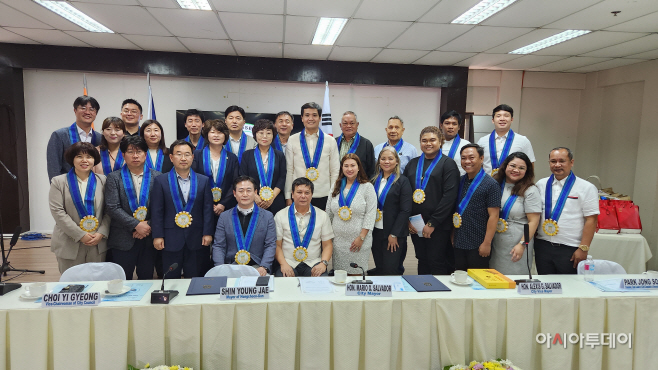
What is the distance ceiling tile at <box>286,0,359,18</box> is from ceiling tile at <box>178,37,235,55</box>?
69.1 inches

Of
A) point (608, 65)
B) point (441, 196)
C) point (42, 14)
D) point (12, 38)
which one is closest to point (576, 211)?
point (441, 196)

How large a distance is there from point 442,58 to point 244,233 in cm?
483

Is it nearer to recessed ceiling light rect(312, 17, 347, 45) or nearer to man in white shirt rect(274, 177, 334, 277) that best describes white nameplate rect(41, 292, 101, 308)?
man in white shirt rect(274, 177, 334, 277)

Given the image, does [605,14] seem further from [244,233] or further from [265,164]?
[244,233]

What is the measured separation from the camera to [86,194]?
2.71m

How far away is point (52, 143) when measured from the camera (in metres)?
3.06

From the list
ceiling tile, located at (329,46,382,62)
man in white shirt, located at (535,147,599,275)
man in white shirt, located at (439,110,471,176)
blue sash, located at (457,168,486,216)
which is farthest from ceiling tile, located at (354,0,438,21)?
man in white shirt, located at (535,147,599,275)

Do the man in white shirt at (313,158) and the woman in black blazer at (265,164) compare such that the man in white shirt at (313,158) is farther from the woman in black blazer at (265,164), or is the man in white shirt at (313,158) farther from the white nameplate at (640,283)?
the white nameplate at (640,283)

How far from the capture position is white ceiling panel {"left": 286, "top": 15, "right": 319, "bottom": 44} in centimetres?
425

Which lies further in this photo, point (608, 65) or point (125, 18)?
point (608, 65)

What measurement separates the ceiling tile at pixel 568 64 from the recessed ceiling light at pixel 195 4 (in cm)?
A: 556

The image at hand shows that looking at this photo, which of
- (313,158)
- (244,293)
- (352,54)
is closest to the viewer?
(244,293)

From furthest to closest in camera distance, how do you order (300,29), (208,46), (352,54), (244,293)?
(352,54)
(208,46)
(300,29)
(244,293)

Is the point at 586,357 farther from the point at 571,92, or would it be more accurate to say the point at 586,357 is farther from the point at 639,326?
the point at 571,92
